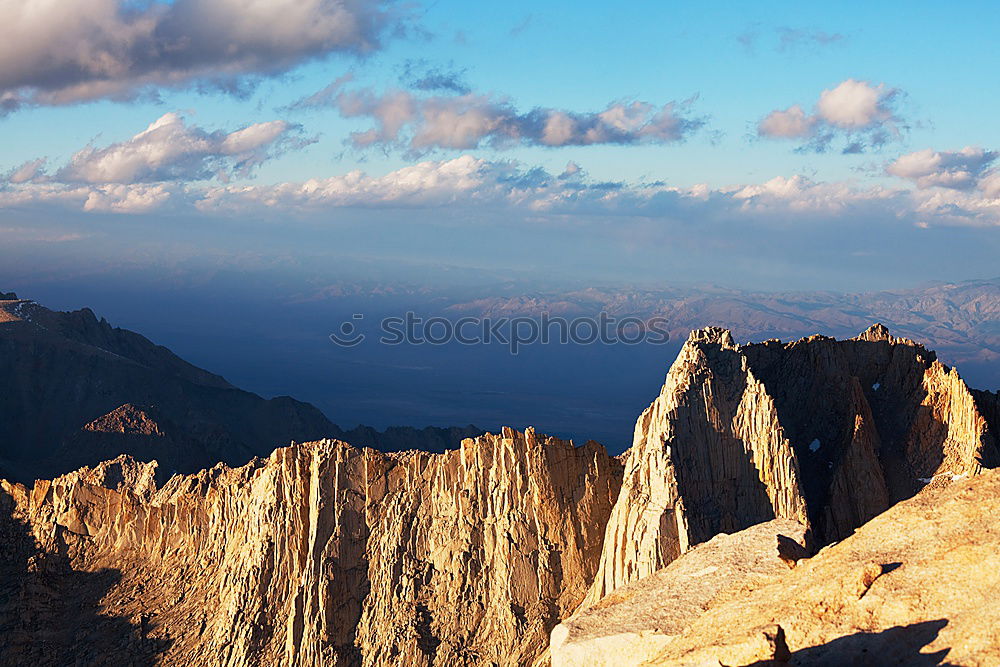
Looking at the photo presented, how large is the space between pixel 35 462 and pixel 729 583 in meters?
116

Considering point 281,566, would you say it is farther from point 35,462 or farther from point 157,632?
point 35,462

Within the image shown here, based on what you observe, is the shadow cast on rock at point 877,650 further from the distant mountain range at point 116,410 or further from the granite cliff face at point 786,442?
the distant mountain range at point 116,410

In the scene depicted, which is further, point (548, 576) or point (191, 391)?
point (191, 391)

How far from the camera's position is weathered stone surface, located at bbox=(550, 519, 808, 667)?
2134cm

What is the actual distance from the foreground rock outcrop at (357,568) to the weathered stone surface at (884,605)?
23.5 meters

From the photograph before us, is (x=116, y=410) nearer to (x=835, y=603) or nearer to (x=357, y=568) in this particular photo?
(x=357, y=568)

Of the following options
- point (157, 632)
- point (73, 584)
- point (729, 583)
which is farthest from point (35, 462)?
point (729, 583)

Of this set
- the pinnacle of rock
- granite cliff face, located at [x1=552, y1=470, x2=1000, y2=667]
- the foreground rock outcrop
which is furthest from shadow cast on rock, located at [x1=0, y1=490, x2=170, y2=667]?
granite cliff face, located at [x1=552, y1=470, x2=1000, y2=667]

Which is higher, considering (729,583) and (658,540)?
(729,583)

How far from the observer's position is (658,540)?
121 ft

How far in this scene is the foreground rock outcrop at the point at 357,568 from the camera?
146 feet

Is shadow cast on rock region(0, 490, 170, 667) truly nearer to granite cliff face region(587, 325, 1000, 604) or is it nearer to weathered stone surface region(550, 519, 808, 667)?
granite cliff face region(587, 325, 1000, 604)

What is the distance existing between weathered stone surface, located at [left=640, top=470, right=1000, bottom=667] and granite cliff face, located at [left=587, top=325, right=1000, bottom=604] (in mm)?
15441

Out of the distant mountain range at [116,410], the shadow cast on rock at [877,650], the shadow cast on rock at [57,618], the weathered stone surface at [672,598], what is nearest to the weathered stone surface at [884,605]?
the shadow cast on rock at [877,650]
